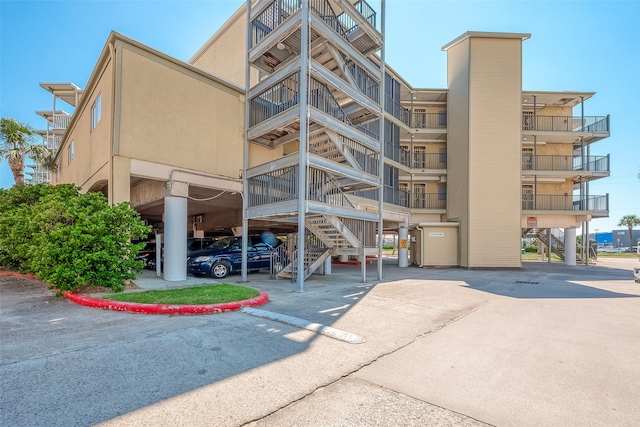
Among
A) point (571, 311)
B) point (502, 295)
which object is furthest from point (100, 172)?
point (571, 311)

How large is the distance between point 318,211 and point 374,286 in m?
3.35

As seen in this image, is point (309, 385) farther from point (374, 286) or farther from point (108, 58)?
point (108, 58)

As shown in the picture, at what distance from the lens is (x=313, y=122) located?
11992mm

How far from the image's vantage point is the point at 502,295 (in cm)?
991

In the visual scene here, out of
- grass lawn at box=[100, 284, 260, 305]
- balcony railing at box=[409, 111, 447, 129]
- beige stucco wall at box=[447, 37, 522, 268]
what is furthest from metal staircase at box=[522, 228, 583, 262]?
grass lawn at box=[100, 284, 260, 305]

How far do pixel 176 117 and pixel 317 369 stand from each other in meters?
10.0

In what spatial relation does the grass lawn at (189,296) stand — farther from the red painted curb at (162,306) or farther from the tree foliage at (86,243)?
the tree foliage at (86,243)

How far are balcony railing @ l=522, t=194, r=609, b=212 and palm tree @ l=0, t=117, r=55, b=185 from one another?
32801mm

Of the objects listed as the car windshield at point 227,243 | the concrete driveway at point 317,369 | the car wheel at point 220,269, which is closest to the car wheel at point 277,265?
the car windshield at point 227,243

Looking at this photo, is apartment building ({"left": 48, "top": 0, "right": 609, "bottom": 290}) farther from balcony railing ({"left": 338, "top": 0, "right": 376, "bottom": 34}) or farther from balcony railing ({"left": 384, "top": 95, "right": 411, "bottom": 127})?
balcony railing ({"left": 384, "top": 95, "right": 411, "bottom": 127})

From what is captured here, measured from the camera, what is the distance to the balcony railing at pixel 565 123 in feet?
77.8

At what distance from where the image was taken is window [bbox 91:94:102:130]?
11703 millimetres

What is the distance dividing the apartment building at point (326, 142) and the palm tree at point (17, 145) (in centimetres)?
243

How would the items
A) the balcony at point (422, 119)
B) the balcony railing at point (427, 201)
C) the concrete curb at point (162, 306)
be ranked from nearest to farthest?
the concrete curb at point (162, 306) → the balcony at point (422, 119) → the balcony railing at point (427, 201)
